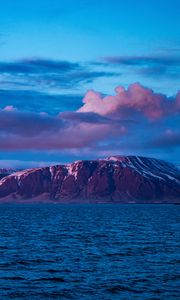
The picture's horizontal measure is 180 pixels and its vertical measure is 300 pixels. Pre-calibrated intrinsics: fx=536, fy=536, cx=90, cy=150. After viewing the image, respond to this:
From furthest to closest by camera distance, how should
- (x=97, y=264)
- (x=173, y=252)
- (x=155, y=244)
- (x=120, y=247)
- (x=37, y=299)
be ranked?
(x=155, y=244)
(x=120, y=247)
(x=173, y=252)
(x=97, y=264)
(x=37, y=299)

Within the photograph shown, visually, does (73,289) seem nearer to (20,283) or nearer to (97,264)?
(20,283)

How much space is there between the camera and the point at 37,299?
3428 centimetres

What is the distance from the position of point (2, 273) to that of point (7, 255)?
1190 cm

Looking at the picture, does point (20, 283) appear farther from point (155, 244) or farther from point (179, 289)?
point (155, 244)

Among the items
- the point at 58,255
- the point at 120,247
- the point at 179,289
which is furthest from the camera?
the point at 120,247

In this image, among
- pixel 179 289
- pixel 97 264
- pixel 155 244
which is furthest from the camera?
pixel 155 244

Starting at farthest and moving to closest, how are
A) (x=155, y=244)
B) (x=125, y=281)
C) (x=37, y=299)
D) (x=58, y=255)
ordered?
(x=155, y=244) < (x=58, y=255) < (x=125, y=281) < (x=37, y=299)

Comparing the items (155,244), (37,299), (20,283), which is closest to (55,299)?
(37,299)

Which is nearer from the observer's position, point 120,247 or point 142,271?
point 142,271

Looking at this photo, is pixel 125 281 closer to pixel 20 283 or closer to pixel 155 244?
pixel 20 283

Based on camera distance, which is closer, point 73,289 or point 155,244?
point 73,289

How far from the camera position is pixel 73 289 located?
37719 millimetres

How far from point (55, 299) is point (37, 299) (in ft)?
3.82

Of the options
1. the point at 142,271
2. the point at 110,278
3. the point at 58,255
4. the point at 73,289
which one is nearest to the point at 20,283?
the point at 73,289
